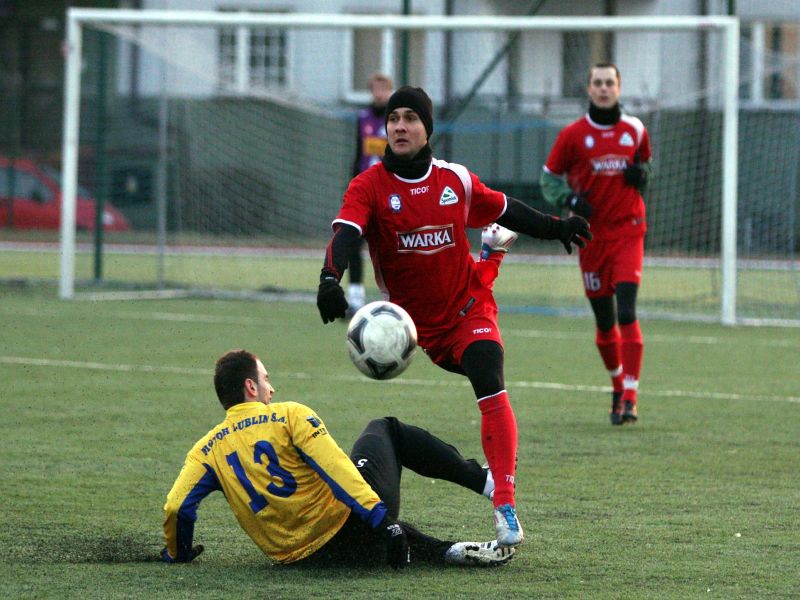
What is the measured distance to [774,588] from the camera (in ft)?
15.8

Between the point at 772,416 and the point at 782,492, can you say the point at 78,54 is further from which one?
the point at 782,492

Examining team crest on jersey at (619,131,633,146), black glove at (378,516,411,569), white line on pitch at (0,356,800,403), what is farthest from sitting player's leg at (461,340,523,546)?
white line on pitch at (0,356,800,403)

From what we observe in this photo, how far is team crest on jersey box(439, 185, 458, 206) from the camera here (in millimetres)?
5758

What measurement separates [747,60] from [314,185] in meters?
7.68

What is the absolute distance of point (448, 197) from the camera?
577cm

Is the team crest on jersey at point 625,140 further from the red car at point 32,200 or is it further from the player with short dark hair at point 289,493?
the red car at point 32,200

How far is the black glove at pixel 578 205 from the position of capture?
893cm

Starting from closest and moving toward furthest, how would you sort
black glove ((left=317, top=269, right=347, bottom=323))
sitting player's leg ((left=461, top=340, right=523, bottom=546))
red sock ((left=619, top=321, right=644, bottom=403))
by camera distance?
black glove ((left=317, top=269, right=347, bottom=323)) < sitting player's leg ((left=461, top=340, right=523, bottom=546)) < red sock ((left=619, top=321, right=644, bottom=403))

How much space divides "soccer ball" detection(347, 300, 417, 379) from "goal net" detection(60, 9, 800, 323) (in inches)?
416

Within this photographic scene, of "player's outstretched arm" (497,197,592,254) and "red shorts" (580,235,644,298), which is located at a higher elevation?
"player's outstretched arm" (497,197,592,254)

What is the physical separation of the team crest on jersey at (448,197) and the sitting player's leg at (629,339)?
339cm

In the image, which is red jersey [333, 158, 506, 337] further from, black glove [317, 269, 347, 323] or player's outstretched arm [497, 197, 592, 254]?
black glove [317, 269, 347, 323]

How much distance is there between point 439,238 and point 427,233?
63mm

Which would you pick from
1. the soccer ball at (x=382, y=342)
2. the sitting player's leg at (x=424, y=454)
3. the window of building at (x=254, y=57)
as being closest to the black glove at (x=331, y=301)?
the soccer ball at (x=382, y=342)
